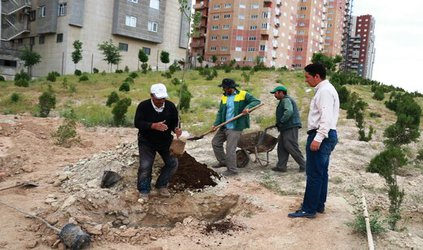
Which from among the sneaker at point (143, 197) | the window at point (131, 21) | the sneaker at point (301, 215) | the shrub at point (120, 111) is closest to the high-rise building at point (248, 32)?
the window at point (131, 21)

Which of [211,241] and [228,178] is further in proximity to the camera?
[228,178]

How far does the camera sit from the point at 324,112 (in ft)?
13.7

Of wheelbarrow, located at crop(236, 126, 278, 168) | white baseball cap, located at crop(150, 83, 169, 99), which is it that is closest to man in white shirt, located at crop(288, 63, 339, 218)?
white baseball cap, located at crop(150, 83, 169, 99)

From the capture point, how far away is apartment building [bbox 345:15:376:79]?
339ft

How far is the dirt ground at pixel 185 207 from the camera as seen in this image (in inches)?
158

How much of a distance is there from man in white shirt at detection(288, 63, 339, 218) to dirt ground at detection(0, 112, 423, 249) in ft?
1.07

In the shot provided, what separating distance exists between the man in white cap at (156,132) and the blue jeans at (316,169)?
1686 mm

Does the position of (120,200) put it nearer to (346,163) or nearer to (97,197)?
(97,197)

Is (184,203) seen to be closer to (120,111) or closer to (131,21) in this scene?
(120,111)

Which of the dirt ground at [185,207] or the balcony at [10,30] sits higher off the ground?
the balcony at [10,30]

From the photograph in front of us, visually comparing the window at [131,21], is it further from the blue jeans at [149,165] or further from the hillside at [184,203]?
the blue jeans at [149,165]

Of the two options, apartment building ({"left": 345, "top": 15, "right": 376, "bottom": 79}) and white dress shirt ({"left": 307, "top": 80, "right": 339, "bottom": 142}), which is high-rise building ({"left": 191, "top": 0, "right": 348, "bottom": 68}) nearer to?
apartment building ({"left": 345, "top": 15, "right": 376, "bottom": 79})

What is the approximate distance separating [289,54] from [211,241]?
6510 cm

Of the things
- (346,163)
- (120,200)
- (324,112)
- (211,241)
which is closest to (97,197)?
(120,200)
